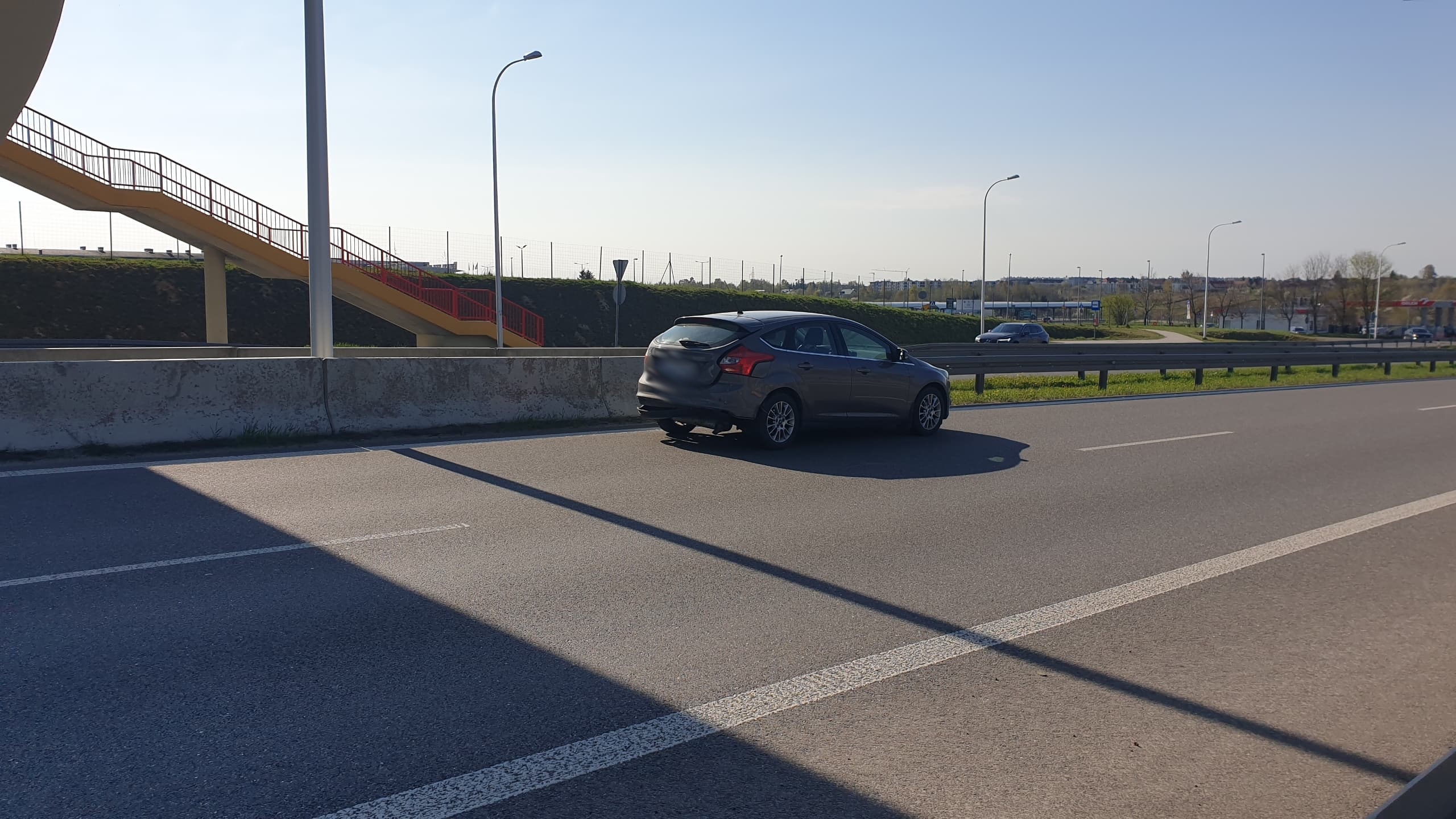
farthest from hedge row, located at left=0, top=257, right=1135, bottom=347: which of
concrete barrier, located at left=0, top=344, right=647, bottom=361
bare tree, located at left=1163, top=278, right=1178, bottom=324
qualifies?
bare tree, located at left=1163, top=278, right=1178, bottom=324

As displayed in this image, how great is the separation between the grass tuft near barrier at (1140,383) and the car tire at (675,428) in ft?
23.5

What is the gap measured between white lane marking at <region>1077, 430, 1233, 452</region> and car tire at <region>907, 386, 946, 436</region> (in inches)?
71.9

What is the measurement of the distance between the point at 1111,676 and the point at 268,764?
11.5 feet

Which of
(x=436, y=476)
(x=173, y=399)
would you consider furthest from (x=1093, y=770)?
(x=173, y=399)

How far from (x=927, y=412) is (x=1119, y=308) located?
71859mm

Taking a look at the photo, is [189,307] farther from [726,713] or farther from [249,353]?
[726,713]

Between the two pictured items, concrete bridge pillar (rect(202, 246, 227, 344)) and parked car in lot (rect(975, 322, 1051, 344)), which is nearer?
concrete bridge pillar (rect(202, 246, 227, 344))

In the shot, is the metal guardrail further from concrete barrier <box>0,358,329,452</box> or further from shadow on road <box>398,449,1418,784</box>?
shadow on road <box>398,449,1418,784</box>

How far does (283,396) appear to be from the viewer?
36.8 ft

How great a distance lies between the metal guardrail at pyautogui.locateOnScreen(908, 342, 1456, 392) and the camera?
Result: 20.5 m

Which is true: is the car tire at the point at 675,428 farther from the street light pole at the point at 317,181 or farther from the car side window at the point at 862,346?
the street light pole at the point at 317,181

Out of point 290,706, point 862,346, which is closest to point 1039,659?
point 290,706

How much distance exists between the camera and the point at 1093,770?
373 cm

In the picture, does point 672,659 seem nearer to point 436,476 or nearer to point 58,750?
point 58,750
